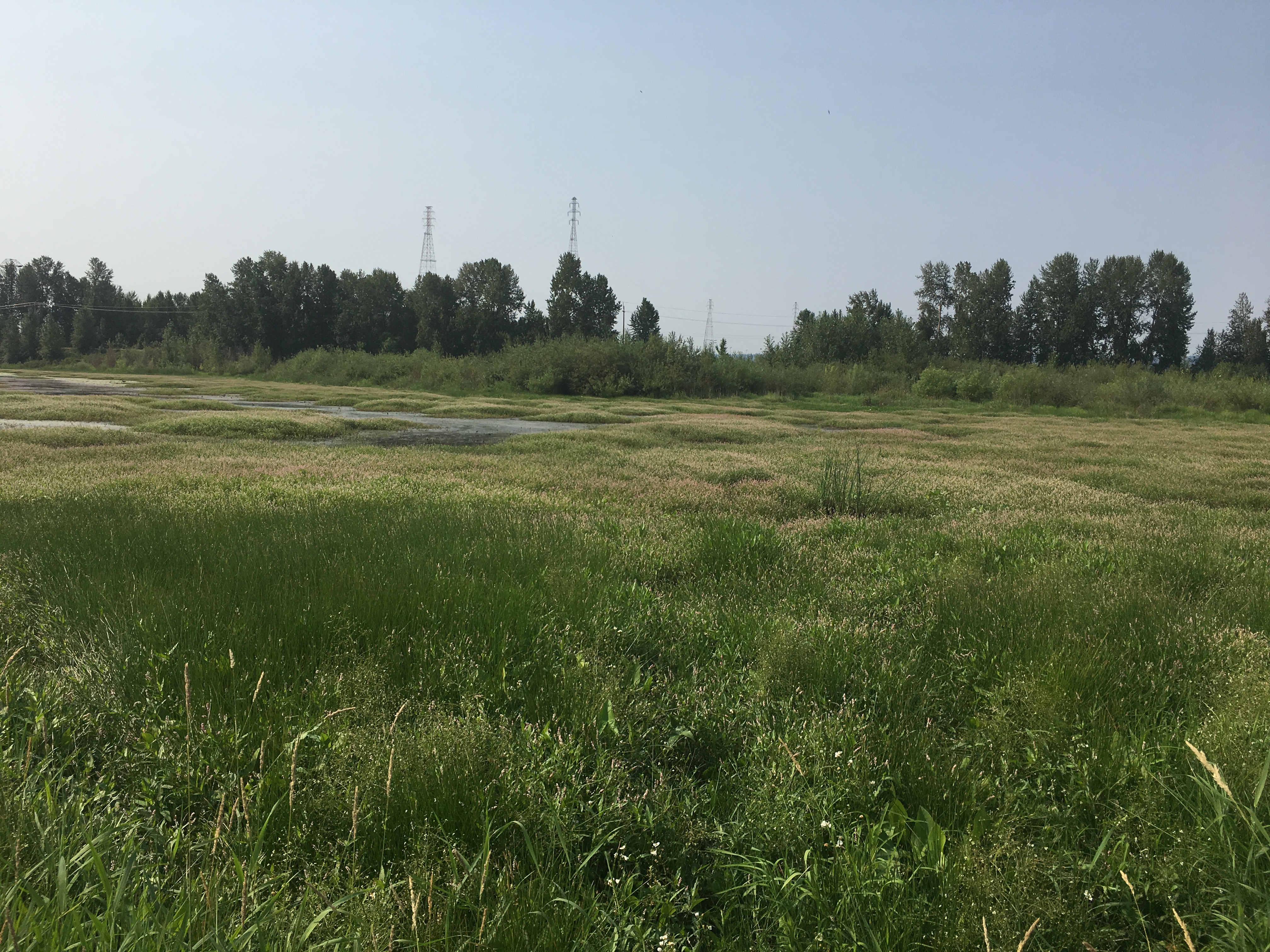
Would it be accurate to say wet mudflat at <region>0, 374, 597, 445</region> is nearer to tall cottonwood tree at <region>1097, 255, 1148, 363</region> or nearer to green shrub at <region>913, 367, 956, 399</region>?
green shrub at <region>913, 367, 956, 399</region>

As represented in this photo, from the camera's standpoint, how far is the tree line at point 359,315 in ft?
283

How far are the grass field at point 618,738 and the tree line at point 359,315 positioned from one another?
256 ft

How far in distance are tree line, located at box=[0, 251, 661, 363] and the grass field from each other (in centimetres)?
7815

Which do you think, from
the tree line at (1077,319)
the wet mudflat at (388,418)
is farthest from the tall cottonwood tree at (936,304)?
the wet mudflat at (388,418)

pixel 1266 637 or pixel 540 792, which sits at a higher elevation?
pixel 1266 637

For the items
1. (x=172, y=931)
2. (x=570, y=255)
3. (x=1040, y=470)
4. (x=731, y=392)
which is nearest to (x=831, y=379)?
(x=731, y=392)

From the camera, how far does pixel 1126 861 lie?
7.98ft

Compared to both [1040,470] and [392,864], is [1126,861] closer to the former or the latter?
[392,864]

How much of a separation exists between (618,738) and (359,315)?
10120 cm

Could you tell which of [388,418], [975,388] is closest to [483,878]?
[388,418]

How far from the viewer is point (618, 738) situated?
126 inches

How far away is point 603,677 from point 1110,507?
30.9 ft

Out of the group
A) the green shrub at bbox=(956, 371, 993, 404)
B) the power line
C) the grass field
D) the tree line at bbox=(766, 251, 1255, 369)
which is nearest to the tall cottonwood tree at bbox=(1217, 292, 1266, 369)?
the tree line at bbox=(766, 251, 1255, 369)

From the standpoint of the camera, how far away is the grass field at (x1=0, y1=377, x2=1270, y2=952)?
2143 mm
